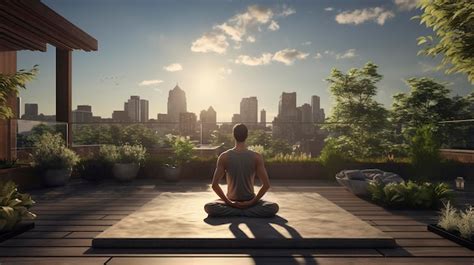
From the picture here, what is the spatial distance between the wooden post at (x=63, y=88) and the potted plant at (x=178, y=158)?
3.90 meters

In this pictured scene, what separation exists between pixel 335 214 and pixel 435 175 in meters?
6.40

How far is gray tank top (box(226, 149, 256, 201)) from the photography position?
16.2ft

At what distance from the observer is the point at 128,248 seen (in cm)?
403

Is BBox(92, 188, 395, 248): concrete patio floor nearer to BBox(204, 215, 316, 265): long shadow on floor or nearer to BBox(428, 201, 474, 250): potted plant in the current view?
BBox(204, 215, 316, 265): long shadow on floor

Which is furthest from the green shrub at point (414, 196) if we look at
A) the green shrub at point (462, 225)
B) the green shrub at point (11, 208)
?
the green shrub at point (11, 208)

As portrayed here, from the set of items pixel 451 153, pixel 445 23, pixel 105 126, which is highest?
pixel 445 23

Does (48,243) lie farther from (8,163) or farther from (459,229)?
(8,163)

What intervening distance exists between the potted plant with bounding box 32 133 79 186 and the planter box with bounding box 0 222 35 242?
4487 millimetres

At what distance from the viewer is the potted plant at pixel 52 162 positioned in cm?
891

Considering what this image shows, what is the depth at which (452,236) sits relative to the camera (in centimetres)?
429

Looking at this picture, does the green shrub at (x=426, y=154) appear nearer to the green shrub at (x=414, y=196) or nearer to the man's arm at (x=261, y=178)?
the green shrub at (x=414, y=196)

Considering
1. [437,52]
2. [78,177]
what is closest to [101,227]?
[437,52]

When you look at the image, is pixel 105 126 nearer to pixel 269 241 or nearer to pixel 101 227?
pixel 101 227

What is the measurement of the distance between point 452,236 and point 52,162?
9.24 metres
